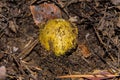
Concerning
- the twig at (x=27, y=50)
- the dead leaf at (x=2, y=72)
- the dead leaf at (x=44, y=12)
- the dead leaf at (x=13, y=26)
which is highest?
the dead leaf at (x=44, y=12)

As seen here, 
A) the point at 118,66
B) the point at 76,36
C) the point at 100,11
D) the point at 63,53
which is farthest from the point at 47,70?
the point at 100,11

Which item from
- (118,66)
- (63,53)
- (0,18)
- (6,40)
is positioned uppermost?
(0,18)

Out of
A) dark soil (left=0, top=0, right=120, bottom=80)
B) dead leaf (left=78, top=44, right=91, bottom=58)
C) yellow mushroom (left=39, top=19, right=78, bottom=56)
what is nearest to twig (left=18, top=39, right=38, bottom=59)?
dark soil (left=0, top=0, right=120, bottom=80)

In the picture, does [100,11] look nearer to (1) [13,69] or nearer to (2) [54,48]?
(2) [54,48]

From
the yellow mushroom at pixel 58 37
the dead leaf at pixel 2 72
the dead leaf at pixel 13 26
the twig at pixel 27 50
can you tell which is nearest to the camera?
the dead leaf at pixel 2 72

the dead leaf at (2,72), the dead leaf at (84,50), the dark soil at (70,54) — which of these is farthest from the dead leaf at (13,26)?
the dead leaf at (84,50)

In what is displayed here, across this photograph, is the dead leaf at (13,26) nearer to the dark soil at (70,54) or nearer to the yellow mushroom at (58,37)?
the dark soil at (70,54)

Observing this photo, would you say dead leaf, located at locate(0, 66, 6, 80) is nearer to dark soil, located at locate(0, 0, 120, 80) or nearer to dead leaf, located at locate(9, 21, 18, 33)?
dark soil, located at locate(0, 0, 120, 80)

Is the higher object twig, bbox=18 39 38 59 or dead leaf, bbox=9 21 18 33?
dead leaf, bbox=9 21 18 33
